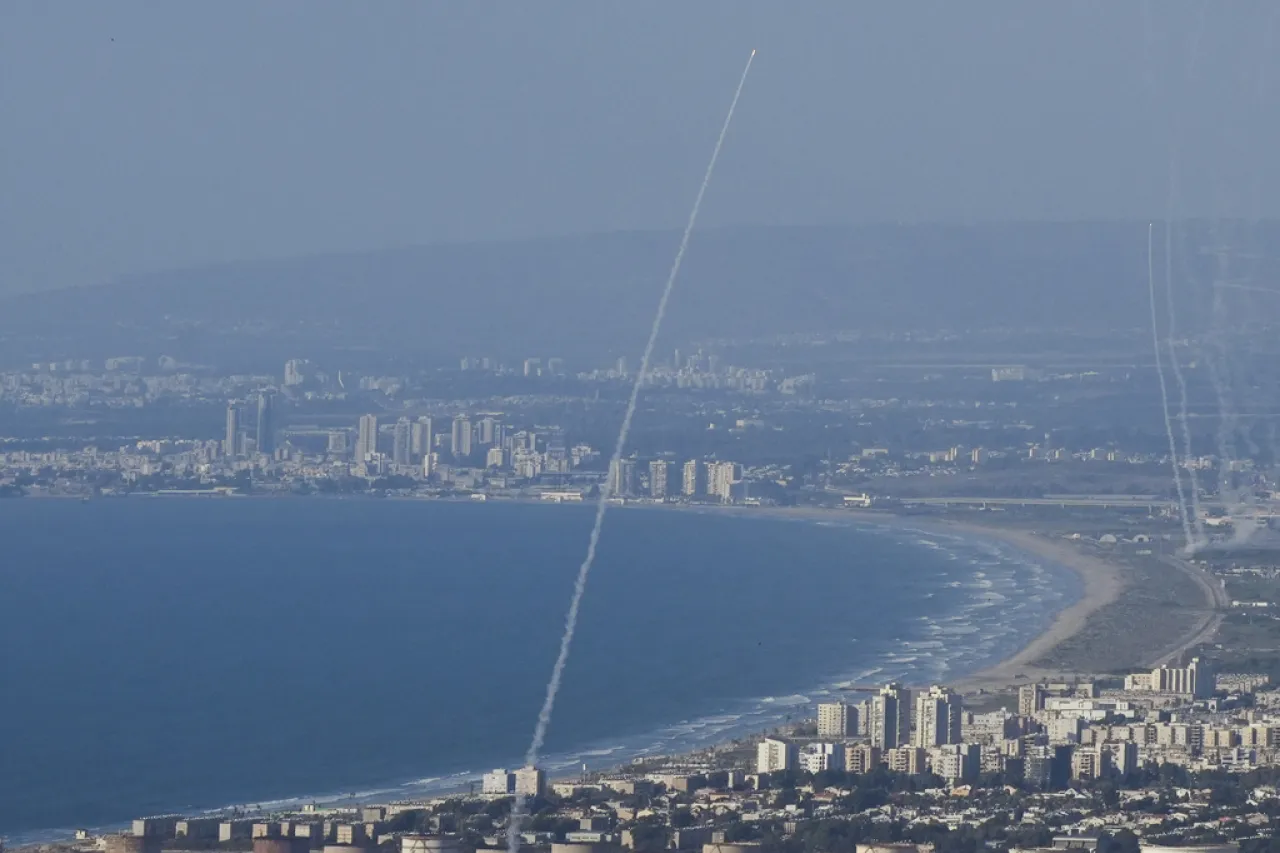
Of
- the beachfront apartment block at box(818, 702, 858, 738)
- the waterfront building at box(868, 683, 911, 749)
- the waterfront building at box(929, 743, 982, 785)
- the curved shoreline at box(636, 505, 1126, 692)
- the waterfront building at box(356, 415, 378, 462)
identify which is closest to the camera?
the waterfront building at box(929, 743, 982, 785)

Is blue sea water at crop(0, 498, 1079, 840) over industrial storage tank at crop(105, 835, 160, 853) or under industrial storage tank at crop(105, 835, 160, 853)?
over

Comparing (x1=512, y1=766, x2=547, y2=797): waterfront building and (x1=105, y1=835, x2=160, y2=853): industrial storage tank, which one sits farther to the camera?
(x1=512, y1=766, x2=547, y2=797): waterfront building

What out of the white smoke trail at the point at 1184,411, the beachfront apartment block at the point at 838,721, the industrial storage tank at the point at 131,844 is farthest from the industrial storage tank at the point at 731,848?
the white smoke trail at the point at 1184,411

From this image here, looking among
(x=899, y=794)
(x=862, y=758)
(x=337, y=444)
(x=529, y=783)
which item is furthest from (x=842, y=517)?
(x=529, y=783)

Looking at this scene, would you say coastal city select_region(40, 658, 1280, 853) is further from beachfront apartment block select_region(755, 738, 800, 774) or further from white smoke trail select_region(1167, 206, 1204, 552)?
white smoke trail select_region(1167, 206, 1204, 552)

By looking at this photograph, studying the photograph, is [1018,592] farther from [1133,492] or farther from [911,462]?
[911,462]

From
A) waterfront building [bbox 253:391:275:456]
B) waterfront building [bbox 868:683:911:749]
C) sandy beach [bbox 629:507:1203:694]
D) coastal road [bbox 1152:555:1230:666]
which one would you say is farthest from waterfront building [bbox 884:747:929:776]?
waterfront building [bbox 253:391:275:456]
